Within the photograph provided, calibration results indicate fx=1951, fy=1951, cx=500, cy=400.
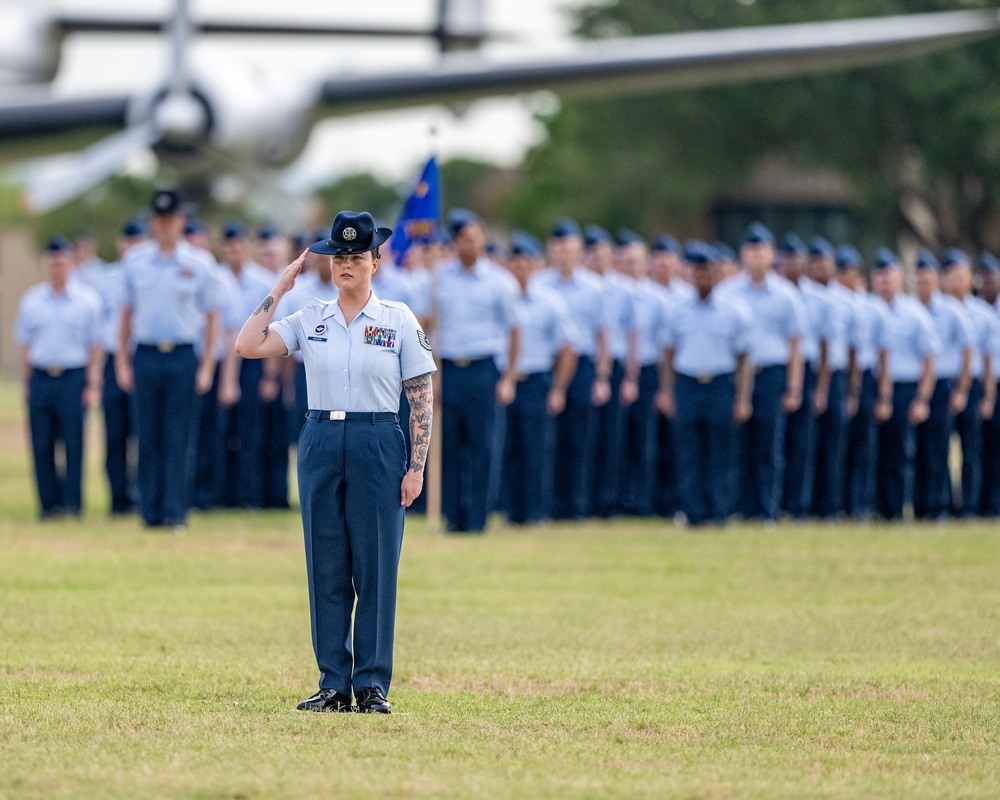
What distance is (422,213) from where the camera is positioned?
15117 mm

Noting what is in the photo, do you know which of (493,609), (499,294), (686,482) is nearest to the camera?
(493,609)

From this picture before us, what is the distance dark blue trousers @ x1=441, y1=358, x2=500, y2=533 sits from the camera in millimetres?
15109

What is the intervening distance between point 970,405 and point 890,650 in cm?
855

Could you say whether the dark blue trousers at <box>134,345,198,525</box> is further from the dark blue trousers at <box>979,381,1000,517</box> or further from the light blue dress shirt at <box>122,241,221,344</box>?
the dark blue trousers at <box>979,381,1000,517</box>

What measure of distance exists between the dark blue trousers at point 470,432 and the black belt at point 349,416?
733 cm

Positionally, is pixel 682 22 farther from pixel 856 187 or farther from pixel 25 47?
pixel 25 47

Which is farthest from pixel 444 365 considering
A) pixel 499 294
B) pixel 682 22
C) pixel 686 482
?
pixel 682 22

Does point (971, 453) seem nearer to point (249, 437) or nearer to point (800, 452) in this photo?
point (800, 452)

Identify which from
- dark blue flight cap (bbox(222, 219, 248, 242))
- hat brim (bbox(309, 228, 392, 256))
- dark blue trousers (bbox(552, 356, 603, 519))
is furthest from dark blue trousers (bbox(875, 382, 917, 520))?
hat brim (bbox(309, 228, 392, 256))

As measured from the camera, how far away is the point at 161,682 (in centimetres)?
848

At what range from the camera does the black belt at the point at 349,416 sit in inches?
305

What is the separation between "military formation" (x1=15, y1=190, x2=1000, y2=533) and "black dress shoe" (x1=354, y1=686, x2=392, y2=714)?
734 centimetres

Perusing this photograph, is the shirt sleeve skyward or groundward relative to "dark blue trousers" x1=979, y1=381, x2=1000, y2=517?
skyward

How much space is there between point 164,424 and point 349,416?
7434 mm
